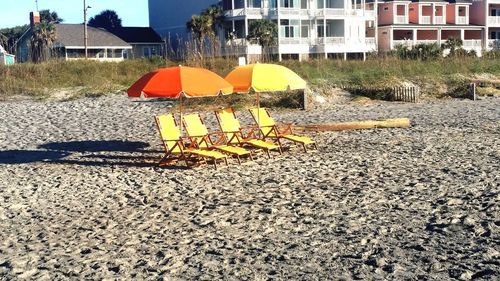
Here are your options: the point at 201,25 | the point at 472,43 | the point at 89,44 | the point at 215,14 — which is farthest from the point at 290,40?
the point at 472,43

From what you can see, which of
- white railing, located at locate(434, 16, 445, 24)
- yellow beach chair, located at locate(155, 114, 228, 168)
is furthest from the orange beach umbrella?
white railing, located at locate(434, 16, 445, 24)

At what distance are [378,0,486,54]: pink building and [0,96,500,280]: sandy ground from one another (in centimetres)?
3794

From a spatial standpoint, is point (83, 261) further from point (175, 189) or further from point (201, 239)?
point (175, 189)

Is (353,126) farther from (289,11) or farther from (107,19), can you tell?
(107,19)

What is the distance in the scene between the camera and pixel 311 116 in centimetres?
1825

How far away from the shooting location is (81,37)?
46656 millimetres

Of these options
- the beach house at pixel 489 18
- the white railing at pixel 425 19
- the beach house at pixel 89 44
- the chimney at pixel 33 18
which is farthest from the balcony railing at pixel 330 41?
the chimney at pixel 33 18

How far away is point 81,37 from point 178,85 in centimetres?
3852

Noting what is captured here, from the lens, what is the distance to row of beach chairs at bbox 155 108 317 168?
35.8ft

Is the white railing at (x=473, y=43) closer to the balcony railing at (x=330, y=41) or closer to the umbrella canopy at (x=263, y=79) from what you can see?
the balcony railing at (x=330, y=41)

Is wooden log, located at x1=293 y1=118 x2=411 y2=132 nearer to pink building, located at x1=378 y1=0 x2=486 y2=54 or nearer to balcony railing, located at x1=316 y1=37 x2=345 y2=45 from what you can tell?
balcony railing, located at x1=316 y1=37 x2=345 y2=45

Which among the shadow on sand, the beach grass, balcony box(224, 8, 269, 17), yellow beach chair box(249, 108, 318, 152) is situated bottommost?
the shadow on sand

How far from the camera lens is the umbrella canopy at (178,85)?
10.3 meters

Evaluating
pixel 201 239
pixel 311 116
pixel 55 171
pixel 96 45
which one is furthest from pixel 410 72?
pixel 96 45
